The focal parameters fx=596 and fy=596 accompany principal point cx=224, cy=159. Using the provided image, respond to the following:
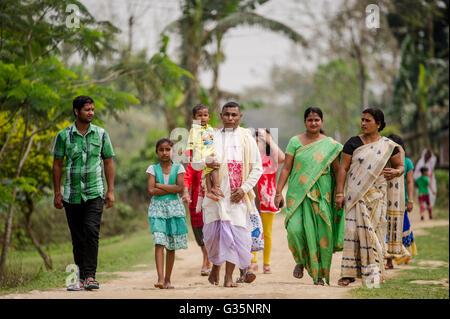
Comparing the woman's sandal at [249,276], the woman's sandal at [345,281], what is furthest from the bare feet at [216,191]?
the woman's sandal at [345,281]

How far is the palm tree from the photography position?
18.6 metres

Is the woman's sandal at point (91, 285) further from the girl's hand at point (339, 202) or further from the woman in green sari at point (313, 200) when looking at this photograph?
the girl's hand at point (339, 202)

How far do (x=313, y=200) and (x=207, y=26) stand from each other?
14.2 m

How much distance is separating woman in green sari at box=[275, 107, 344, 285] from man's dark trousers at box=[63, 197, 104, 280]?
218cm

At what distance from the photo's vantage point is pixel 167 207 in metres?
6.80

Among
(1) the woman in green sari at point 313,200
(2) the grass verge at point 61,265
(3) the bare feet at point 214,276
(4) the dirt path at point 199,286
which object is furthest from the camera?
(2) the grass verge at point 61,265

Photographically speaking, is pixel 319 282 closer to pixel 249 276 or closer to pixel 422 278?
pixel 249 276

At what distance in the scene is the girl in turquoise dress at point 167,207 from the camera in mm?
6734

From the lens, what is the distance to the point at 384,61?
37938 mm

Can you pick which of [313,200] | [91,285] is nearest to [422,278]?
[313,200]

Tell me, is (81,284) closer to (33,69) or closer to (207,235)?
(207,235)

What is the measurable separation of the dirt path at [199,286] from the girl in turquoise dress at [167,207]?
383 mm

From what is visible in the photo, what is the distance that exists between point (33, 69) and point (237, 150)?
439 cm

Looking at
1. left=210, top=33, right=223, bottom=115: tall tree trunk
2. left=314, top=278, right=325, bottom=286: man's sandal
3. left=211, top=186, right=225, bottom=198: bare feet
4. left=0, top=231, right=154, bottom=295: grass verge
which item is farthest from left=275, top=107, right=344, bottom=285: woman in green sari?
left=210, top=33, right=223, bottom=115: tall tree trunk
